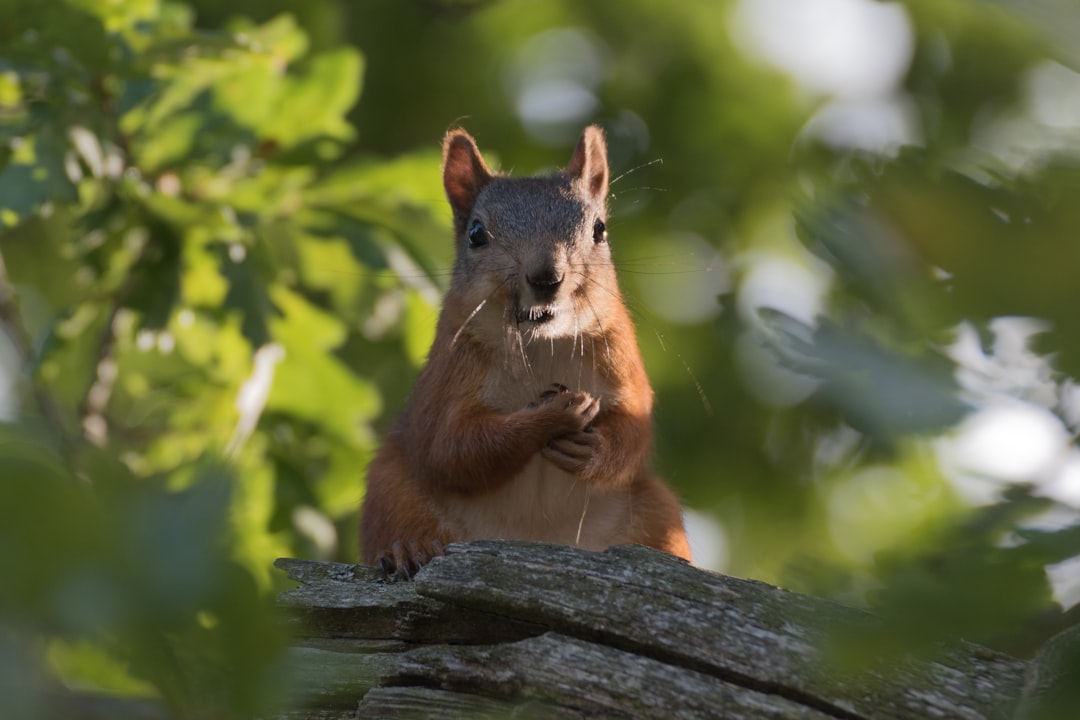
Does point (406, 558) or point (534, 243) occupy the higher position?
point (534, 243)

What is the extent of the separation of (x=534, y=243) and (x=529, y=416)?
69 cm

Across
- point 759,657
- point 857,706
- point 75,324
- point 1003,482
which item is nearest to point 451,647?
point 759,657

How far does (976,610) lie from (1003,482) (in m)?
0.08

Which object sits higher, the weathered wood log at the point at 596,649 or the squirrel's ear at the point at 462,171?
the squirrel's ear at the point at 462,171

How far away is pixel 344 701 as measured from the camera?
221 cm

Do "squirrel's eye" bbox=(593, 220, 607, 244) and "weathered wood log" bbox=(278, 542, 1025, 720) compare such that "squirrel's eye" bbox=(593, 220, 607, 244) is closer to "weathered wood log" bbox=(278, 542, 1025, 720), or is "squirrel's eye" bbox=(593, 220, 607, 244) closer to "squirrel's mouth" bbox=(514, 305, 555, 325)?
"squirrel's mouth" bbox=(514, 305, 555, 325)

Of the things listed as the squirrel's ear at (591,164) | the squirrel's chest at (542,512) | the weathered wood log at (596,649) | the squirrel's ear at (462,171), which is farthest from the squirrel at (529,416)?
the weathered wood log at (596,649)

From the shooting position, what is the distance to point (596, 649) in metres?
2.28

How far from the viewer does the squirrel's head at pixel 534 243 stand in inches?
138

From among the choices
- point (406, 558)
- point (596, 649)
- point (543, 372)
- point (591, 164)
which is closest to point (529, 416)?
point (543, 372)

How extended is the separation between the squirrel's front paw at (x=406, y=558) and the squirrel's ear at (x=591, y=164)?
1.52m

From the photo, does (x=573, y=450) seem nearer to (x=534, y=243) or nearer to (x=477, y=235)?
(x=534, y=243)

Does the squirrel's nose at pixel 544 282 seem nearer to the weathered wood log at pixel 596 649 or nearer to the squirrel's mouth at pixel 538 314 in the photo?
the squirrel's mouth at pixel 538 314

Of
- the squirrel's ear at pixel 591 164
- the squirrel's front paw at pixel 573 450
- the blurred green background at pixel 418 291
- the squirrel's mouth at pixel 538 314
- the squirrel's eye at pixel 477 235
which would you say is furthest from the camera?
the squirrel's ear at pixel 591 164
